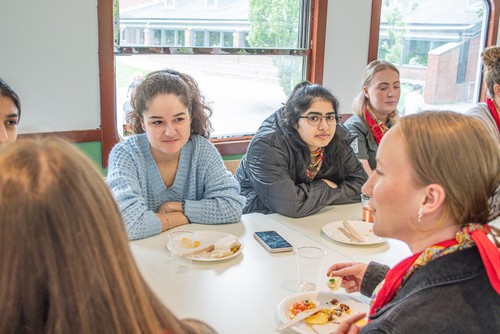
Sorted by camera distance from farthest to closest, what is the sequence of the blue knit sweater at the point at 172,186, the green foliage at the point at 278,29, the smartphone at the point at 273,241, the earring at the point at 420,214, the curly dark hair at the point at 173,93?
the green foliage at the point at 278,29 < the curly dark hair at the point at 173,93 < the blue knit sweater at the point at 172,186 < the smartphone at the point at 273,241 < the earring at the point at 420,214

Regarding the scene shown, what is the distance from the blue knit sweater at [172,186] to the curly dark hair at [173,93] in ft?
0.31

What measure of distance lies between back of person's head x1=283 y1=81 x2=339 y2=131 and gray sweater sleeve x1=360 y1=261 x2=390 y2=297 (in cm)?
123

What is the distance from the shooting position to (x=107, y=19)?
3.11m

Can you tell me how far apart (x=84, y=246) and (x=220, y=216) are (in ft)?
4.82

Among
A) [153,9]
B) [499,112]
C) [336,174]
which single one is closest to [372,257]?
[336,174]

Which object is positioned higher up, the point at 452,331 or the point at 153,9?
the point at 153,9

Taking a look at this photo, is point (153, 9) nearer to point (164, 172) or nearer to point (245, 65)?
point (245, 65)

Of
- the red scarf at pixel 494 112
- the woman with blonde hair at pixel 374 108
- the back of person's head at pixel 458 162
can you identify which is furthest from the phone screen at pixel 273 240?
the red scarf at pixel 494 112

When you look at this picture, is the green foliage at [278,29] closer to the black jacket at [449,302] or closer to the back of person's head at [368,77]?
the back of person's head at [368,77]

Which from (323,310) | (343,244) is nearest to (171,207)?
(343,244)

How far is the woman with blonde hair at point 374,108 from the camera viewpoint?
10.8 feet

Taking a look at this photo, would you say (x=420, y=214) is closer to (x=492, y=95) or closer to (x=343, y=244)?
(x=343, y=244)

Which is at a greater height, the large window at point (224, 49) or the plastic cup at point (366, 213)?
the large window at point (224, 49)

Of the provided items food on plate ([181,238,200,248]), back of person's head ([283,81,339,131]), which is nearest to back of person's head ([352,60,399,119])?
back of person's head ([283,81,339,131])
